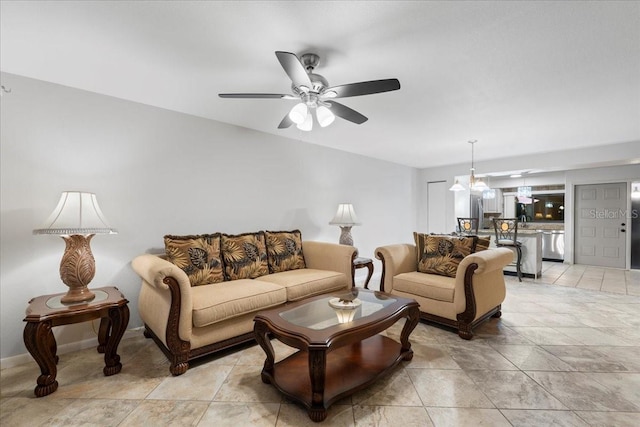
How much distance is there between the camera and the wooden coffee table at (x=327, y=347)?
1.64 m

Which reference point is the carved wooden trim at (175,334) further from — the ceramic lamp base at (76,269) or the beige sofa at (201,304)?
the ceramic lamp base at (76,269)

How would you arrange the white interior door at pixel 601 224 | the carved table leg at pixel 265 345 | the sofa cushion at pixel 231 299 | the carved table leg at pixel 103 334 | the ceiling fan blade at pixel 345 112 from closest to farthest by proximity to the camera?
the carved table leg at pixel 265 345
the sofa cushion at pixel 231 299
the ceiling fan blade at pixel 345 112
the carved table leg at pixel 103 334
the white interior door at pixel 601 224

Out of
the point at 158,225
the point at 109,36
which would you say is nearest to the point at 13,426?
the point at 158,225

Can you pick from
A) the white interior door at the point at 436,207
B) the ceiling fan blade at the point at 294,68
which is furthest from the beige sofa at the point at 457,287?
the white interior door at the point at 436,207

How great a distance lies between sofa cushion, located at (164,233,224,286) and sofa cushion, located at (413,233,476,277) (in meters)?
2.26

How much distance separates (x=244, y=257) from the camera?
3109 millimetres

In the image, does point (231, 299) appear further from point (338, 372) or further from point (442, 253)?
point (442, 253)

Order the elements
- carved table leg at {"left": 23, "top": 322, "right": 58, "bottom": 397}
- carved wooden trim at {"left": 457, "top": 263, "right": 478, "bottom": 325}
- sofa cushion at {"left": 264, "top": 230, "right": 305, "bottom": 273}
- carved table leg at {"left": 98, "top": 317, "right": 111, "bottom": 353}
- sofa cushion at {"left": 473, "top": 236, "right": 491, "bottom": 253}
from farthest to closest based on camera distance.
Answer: sofa cushion at {"left": 264, "top": 230, "right": 305, "bottom": 273} < sofa cushion at {"left": 473, "top": 236, "right": 491, "bottom": 253} < carved wooden trim at {"left": 457, "top": 263, "right": 478, "bottom": 325} < carved table leg at {"left": 98, "top": 317, "right": 111, "bottom": 353} < carved table leg at {"left": 23, "top": 322, "right": 58, "bottom": 397}

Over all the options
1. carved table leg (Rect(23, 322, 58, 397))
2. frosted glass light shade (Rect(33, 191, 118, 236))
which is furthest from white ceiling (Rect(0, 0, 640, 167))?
carved table leg (Rect(23, 322, 58, 397))

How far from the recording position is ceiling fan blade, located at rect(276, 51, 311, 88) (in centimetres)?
162

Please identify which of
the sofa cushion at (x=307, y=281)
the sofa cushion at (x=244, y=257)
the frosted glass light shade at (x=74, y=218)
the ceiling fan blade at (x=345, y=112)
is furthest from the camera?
the sofa cushion at (x=244, y=257)

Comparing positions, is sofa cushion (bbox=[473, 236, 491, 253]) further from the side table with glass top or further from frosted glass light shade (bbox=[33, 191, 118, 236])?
frosted glass light shade (bbox=[33, 191, 118, 236])

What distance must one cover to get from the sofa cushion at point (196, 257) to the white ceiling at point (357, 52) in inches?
54.3

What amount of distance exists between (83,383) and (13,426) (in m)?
0.42
